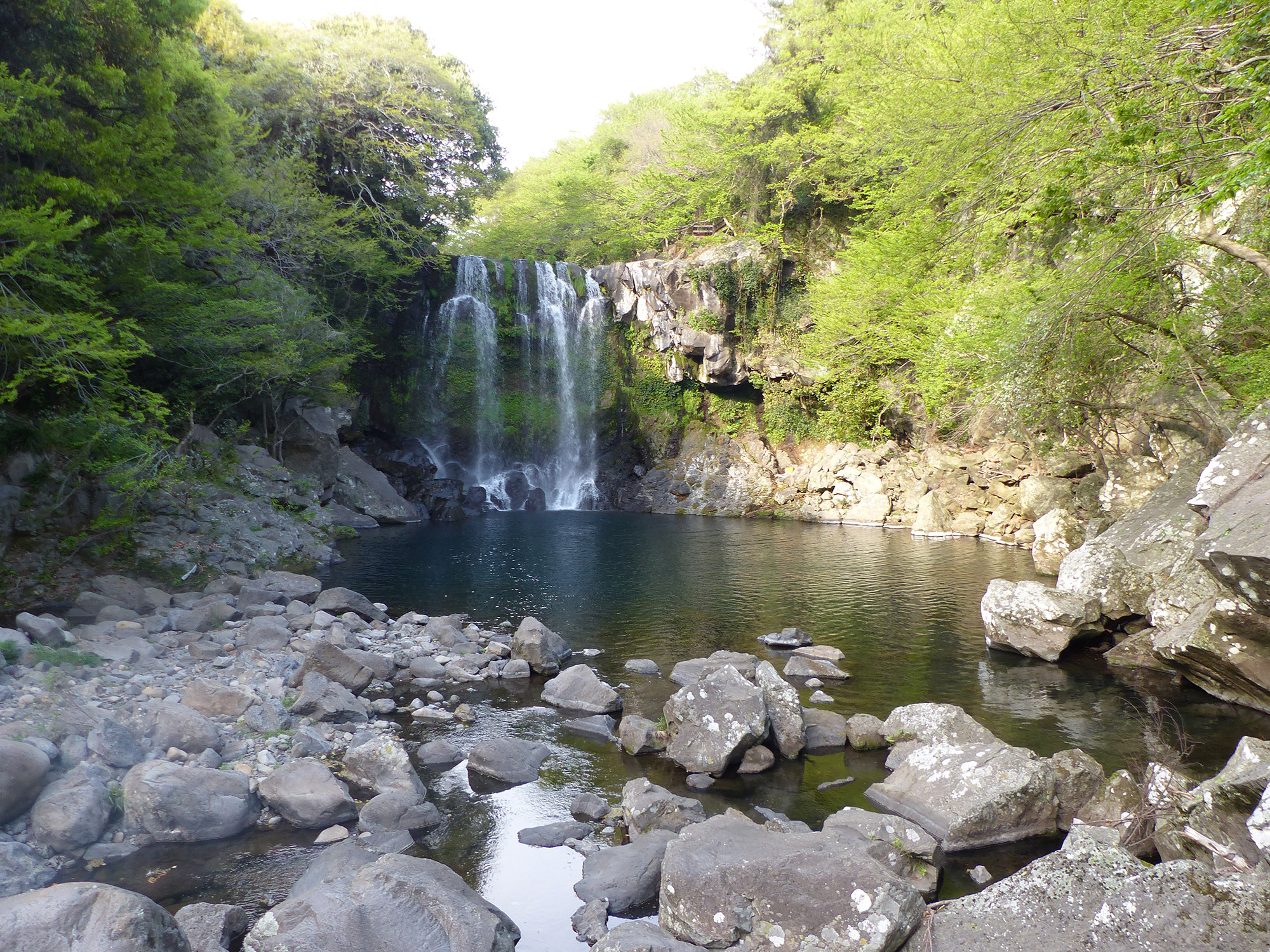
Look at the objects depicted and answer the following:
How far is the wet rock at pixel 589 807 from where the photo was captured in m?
6.40

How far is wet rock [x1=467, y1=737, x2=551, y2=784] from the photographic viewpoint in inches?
280

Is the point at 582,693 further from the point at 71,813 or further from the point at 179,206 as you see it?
the point at 179,206

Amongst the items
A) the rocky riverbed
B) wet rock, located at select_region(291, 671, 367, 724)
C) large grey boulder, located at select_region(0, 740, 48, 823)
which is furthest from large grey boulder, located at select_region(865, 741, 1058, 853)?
large grey boulder, located at select_region(0, 740, 48, 823)

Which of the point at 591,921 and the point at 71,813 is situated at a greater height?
the point at 71,813

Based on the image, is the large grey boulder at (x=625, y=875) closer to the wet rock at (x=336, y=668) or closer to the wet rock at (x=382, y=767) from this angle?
the wet rock at (x=382, y=767)

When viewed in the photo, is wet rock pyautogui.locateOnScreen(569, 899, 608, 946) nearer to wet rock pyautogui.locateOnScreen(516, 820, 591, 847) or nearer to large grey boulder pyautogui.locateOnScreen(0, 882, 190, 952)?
wet rock pyautogui.locateOnScreen(516, 820, 591, 847)

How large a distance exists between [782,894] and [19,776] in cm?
541

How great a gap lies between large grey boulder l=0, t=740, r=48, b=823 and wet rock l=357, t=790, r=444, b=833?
2312 mm

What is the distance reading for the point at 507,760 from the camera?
7211mm

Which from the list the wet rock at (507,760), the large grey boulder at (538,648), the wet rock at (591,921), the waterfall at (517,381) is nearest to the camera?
the wet rock at (591,921)

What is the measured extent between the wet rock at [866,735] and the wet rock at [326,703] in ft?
17.7

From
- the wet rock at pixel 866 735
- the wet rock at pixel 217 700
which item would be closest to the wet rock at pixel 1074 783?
the wet rock at pixel 866 735

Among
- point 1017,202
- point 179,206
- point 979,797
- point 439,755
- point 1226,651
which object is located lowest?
point 439,755

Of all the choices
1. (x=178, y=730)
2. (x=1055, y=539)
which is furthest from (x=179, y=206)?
(x=1055, y=539)
